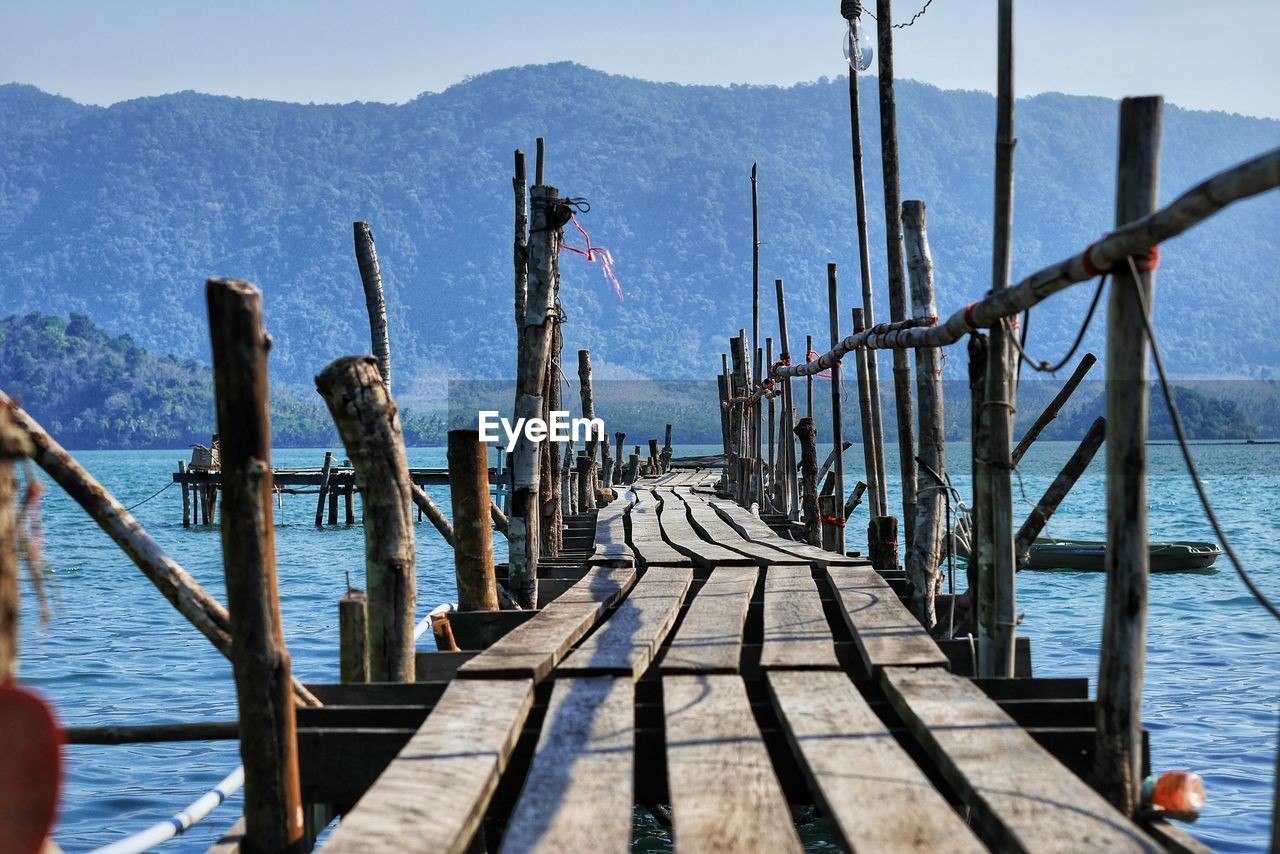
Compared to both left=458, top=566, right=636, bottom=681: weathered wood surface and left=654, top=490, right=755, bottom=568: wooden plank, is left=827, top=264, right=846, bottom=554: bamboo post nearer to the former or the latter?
left=654, top=490, right=755, bottom=568: wooden plank

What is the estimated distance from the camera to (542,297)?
9.09 meters

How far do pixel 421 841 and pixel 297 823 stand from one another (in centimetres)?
103

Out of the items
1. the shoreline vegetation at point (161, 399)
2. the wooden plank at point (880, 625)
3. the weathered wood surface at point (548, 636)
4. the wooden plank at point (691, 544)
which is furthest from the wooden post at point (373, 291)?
the shoreline vegetation at point (161, 399)

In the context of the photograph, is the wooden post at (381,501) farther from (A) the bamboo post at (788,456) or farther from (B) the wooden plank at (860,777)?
(A) the bamboo post at (788,456)

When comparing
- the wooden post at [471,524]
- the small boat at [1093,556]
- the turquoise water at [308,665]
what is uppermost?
the wooden post at [471,524]

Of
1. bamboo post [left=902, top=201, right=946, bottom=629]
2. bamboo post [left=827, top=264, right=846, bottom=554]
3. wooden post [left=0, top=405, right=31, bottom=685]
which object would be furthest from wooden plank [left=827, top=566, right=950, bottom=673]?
bamboo post [left=827, top=264, right=846, bottom=554]

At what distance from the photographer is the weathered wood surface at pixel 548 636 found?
5.42 m

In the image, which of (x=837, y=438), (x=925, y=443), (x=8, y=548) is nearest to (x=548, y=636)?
(x=925, y=443)

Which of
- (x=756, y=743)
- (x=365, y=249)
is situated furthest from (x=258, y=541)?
(x=365, y=249)

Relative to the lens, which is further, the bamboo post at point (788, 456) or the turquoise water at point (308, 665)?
the bamboo post at point (788, 456)

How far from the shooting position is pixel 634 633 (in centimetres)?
642

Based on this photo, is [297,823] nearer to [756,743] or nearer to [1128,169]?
[756,743]

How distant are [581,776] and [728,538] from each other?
791cm

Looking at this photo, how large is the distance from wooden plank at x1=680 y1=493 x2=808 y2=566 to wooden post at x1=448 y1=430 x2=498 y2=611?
2.43 m
